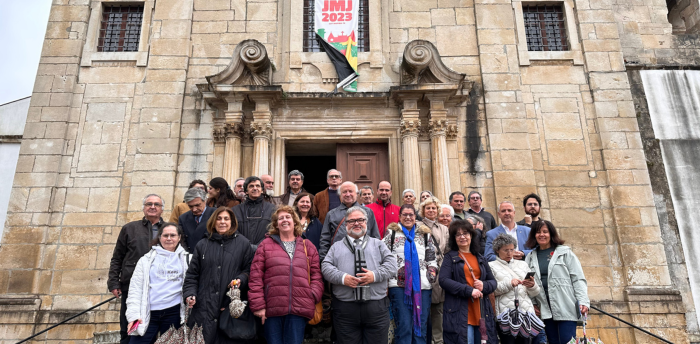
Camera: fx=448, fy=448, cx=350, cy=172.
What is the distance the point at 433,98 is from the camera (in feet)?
27.5

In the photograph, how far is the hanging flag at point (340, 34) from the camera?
8766 mm

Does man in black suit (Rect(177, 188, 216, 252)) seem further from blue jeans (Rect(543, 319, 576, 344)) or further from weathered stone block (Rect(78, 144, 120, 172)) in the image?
weathered stone block (Rect(78, 144, 120, 172))

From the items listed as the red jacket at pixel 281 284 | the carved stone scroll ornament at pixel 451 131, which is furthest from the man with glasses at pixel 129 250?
the carved stone scroll ornament at pixel 451 131

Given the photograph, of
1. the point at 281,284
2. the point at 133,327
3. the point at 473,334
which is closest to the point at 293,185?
the point at 281,284

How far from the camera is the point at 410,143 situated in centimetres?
821

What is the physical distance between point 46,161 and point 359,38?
6436mm

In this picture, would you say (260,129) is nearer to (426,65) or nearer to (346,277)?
(426,65)

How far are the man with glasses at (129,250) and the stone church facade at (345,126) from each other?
3.09m

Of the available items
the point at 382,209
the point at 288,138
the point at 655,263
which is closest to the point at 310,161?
the point at 288,138

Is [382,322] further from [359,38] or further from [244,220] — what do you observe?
[359,38]

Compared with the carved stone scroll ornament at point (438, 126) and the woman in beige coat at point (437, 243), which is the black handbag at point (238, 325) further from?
the carved stone scroll ornament at point (438, 126)

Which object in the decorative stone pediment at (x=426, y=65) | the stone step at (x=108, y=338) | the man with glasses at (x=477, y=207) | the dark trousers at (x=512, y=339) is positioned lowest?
the stone step at (x=108, y=338)

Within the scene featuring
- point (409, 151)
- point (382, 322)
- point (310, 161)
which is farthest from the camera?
point (310, 161)

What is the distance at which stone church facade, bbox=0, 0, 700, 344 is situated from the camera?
25.8ft
